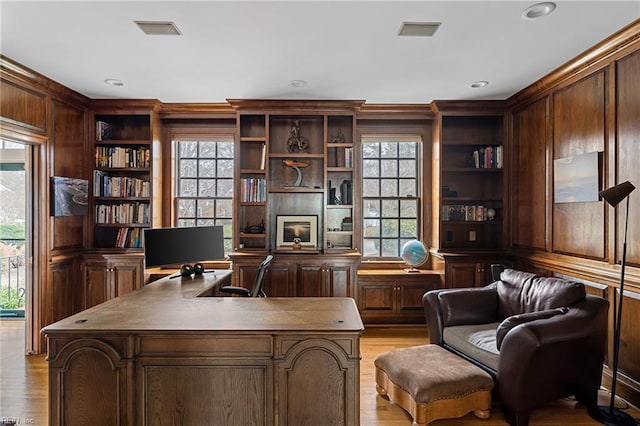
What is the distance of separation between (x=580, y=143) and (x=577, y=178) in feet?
1.01

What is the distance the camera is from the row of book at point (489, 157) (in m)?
4.71

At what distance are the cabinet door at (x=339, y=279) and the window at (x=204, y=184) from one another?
1.42 meters

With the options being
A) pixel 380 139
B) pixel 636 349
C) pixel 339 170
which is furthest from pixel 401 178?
pixel 636 349

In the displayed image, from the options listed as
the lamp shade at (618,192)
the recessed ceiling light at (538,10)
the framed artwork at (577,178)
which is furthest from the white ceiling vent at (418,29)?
the framed artwork at (577,178)

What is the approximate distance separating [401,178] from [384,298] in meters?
1.57

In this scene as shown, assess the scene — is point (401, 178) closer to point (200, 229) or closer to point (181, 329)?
point (200, 229)

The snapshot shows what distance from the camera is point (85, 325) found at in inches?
81.5

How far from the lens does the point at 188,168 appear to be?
509cm

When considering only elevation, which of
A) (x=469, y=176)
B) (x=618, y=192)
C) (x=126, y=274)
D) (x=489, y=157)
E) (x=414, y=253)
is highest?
(x=489, y=157)

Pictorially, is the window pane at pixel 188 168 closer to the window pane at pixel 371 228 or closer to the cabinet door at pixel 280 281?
the cabinet door at pixel 280 281

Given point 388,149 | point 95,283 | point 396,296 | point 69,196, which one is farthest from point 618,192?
point 95,283

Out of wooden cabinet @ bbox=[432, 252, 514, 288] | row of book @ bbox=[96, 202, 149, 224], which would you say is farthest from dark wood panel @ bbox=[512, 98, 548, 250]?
row of book @ bbox=[96, 202, 149, 224]

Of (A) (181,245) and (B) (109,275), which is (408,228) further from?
(B) (109,275)

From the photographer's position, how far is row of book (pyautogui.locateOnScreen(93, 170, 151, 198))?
15.5 ft
